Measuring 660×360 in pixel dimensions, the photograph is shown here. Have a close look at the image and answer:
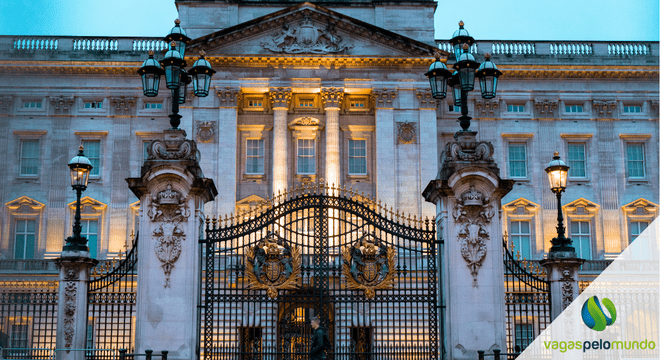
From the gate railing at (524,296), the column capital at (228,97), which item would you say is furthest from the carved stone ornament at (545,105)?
the gate railing at (524,296)

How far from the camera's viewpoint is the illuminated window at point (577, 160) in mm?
45312

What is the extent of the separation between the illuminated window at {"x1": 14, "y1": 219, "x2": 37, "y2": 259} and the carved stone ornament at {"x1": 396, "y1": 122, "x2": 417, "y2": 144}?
801 inches

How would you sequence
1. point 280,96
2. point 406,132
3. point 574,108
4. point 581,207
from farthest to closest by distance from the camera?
point 574,108, point 581,207, point 280,96, point 406,132

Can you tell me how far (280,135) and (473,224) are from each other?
88.2ft

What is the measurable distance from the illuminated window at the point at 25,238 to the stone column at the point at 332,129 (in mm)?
16243

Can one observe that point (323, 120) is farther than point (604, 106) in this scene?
No

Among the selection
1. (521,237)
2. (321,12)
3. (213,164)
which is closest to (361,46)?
(321,12)

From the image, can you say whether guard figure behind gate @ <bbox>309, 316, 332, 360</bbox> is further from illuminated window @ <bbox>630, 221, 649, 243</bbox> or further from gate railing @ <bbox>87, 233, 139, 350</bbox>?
illuminated window @ <bbox>630, 221, 649, 243</bbox>

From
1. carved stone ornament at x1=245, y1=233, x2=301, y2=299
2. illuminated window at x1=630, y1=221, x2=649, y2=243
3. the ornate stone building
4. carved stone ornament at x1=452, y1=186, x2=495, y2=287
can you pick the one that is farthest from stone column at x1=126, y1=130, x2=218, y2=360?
illuminated window at x1=630, y1=221, x2=649, y2=243

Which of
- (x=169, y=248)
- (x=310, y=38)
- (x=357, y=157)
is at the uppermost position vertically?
(x=310, y=38)

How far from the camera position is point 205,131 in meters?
42.9

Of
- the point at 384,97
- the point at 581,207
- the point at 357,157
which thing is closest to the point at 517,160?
the point at 581,207

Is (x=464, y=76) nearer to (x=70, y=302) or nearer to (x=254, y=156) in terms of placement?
(x=70, y=302)

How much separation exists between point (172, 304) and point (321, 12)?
2996 cm
